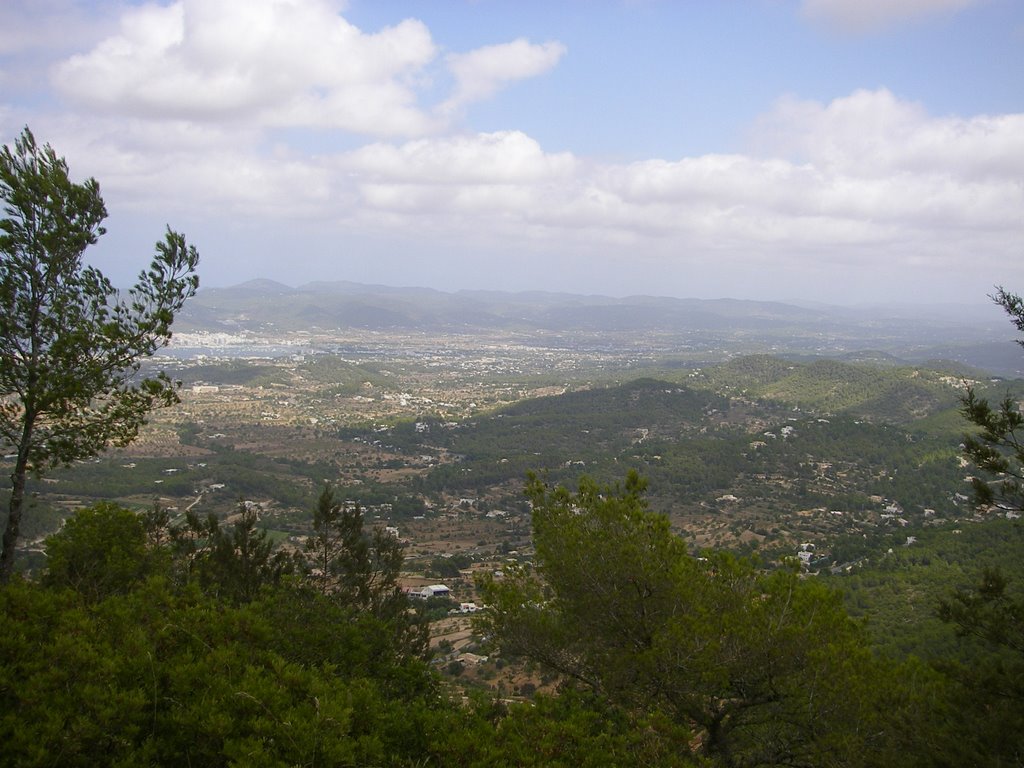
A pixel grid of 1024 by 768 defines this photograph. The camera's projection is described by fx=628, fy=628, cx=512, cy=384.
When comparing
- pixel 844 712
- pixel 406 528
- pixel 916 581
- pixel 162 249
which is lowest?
pixel 406 528

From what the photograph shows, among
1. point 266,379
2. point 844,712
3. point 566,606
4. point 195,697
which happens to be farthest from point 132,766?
point 266,379

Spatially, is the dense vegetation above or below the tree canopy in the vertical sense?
below

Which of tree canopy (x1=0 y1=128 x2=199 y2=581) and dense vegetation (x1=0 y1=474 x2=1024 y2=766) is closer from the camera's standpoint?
dense vegetation (x1=0 y1=474 x2=1024 y2=766)

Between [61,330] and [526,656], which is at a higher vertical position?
[61,330]

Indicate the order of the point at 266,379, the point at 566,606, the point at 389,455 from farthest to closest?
1. the point at 266,379
2. the point at 389,455
3. the point at 566,606

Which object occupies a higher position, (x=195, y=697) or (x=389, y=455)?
(x=195, y=697)

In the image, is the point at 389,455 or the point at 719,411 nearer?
the point at 389,455

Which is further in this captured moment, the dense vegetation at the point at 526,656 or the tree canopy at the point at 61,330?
the tree canopy at the point at 61,330

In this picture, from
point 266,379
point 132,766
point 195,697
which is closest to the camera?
point 132,766

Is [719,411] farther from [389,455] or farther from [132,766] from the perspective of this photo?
[132,766]

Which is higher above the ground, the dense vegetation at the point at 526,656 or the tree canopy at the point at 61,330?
the tree canopy at the point at 61,330
